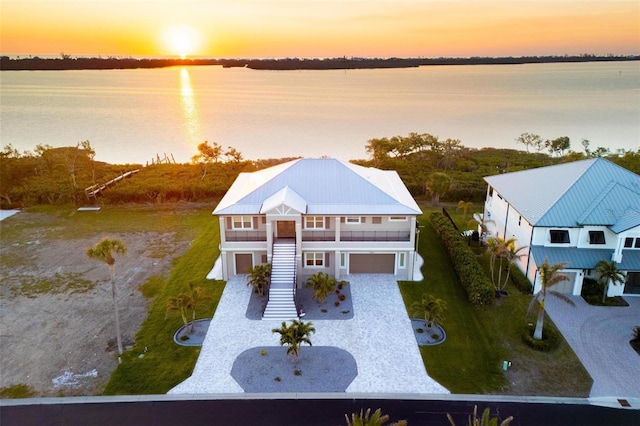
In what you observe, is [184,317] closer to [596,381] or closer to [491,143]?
[596,381]

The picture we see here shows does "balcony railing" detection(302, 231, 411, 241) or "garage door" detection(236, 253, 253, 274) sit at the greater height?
"balcony railing" detection(302, 231, 411, 241)

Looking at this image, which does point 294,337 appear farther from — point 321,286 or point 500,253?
point 500,253

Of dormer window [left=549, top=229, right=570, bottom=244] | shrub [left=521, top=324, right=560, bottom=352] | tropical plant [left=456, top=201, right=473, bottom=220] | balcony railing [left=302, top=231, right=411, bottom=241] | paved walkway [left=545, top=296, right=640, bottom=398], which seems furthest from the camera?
tropical plant [left=456, top=201, right=473, bottom=220]

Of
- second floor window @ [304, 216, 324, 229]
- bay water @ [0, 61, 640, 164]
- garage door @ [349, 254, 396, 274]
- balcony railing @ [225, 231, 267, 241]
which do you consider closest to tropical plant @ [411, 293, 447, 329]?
garage door @ [349, 254, 396, 274]

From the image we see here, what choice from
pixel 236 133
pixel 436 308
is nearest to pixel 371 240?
pixel 436 308

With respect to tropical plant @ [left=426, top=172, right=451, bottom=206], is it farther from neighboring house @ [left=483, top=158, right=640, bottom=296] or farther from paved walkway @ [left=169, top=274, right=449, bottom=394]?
paved walkway @ [left=169, top=274, right=449, bottom=394]

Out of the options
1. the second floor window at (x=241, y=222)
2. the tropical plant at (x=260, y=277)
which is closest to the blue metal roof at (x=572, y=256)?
the tropical plant at (x=260, y=277)
